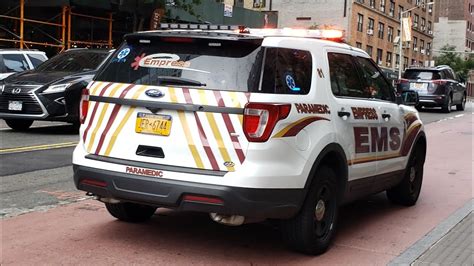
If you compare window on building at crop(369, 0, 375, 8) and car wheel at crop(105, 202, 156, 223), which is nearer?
car wheel at crop(105, 202, 156, 223)

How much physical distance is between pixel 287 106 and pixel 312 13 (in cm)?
5631

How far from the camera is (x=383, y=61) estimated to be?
64.6m

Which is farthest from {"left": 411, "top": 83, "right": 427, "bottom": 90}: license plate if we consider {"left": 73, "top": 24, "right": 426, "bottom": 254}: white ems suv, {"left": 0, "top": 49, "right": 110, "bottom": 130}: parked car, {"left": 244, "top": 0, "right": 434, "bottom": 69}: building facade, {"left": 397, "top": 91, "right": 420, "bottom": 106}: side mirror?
{"left": 244, "top": 0, "right": 434, "bottom": 69}: building facade

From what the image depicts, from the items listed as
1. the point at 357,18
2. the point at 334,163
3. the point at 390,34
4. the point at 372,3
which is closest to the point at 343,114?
the point at 334,163

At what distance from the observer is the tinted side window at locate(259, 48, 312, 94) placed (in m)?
4.51

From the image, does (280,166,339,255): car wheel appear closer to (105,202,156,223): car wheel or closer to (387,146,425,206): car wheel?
(105,202,156,223): car wheel

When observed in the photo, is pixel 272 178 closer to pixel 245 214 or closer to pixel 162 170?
pixel 245 214

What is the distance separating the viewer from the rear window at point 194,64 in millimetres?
4508

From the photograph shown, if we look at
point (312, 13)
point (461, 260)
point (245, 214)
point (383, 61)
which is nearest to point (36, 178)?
point (245, 214)

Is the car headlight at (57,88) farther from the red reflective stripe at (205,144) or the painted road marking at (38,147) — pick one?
the red reflective stripe at (205,144)

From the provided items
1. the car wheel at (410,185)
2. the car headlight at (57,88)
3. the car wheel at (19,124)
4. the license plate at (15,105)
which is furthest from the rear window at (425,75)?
the car wheel at (410,185)

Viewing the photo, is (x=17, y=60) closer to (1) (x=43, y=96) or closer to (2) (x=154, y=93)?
(1) (x=43, y=96)

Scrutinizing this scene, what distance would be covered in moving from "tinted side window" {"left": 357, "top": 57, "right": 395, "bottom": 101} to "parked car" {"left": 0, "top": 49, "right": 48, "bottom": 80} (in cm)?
1100

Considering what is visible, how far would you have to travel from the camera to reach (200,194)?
434cm
